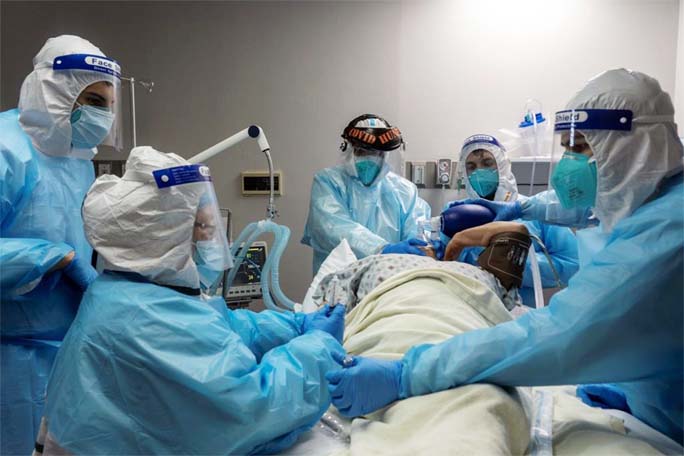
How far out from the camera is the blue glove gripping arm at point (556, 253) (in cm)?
228

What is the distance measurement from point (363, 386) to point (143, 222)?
23.5 inches

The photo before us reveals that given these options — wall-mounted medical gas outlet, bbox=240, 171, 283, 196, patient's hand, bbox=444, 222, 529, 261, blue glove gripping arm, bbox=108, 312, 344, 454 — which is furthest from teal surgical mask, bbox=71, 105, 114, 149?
wall-mounted medical gas outlet, bbox=240, 171, 283, 196

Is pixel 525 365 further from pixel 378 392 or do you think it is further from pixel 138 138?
pixel 138 138

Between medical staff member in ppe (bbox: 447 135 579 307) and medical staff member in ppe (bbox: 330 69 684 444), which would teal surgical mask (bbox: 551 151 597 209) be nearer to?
medical staff member in ppe (bbox: 330 69 684 444)

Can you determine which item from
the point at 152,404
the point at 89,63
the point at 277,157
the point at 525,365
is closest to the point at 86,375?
the point at 152,404

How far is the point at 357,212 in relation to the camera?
282cm

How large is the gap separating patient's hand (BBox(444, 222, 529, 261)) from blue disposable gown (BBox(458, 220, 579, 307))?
247 mm

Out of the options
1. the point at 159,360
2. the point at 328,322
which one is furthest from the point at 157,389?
the point at 328,322

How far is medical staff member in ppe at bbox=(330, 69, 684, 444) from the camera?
958mm

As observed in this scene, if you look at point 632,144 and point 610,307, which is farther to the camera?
point 632,144

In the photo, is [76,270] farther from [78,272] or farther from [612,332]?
[612,332]

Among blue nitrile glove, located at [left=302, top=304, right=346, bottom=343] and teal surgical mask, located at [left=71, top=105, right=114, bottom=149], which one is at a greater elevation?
teal surgical mask, located at [left=71, top=105, right=114, bottom=149]

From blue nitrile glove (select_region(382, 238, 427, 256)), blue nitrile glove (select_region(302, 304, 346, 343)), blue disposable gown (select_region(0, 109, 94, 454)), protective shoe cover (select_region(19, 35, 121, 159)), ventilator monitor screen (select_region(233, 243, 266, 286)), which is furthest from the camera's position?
ventilator monitor screen (select_region(233, 243, 266, 286))

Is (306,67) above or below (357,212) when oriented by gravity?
above
